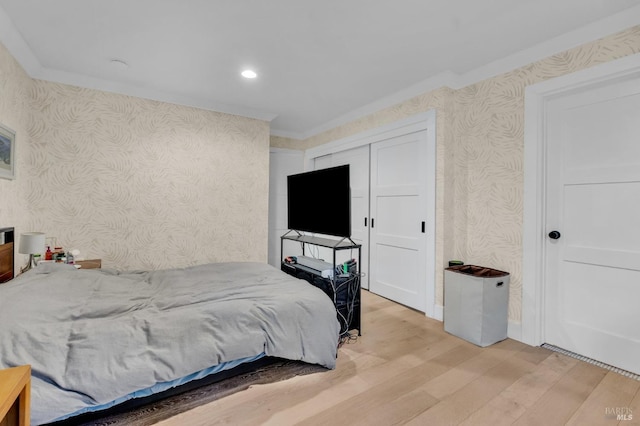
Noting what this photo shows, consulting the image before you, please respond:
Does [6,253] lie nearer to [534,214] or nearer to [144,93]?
[144,93]

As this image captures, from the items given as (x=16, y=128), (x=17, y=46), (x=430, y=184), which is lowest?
(x=430, y=184)

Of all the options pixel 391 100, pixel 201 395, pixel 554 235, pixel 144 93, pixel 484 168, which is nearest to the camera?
pixel 201 395

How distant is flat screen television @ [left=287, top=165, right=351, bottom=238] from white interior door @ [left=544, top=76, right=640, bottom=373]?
5.46 feet

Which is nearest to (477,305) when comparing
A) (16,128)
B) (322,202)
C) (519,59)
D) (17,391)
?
(322,202)

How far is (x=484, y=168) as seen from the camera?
283 centimetres

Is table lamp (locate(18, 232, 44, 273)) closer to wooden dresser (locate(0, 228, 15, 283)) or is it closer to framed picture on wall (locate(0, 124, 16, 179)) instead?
wooden dresser (locate(0, 228, 15, 283))

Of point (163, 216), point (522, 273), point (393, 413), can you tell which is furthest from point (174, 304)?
point (522, 273)

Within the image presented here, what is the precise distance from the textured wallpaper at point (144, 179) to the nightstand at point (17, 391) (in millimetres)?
2332

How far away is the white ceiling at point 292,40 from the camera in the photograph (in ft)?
6.41

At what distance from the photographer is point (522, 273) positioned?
2520 mm

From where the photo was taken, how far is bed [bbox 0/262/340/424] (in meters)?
1.34

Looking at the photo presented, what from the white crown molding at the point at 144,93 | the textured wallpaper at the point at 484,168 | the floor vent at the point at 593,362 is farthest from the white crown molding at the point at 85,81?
the floor vent at the point at 593,362

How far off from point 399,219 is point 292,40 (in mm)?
2174

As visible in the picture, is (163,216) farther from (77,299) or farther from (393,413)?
(393,413)
